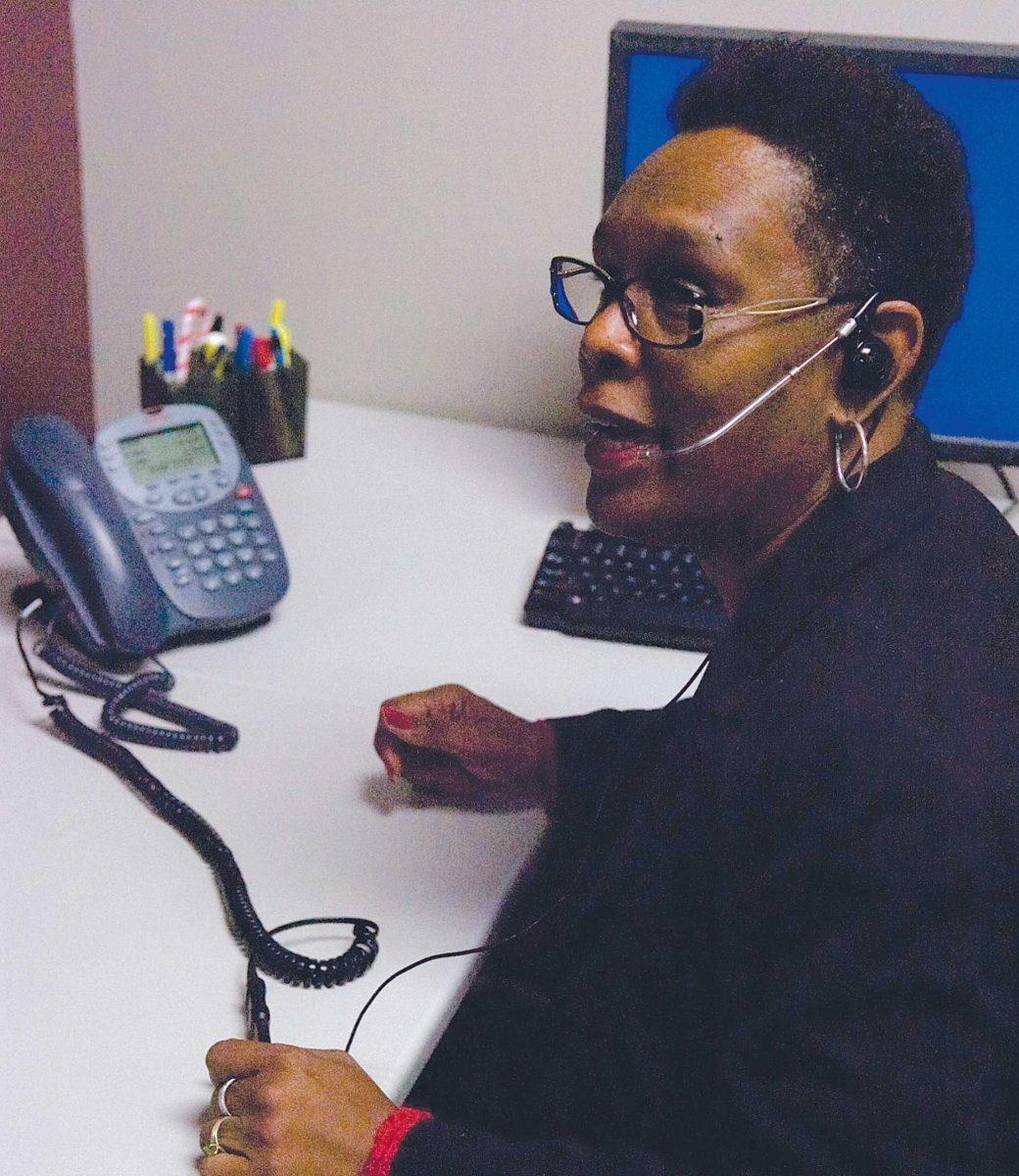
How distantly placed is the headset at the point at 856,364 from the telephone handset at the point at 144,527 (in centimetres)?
50

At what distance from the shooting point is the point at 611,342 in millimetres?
Answer: 817

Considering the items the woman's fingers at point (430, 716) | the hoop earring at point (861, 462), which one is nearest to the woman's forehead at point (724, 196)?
the hoop earring at point (861, 462)

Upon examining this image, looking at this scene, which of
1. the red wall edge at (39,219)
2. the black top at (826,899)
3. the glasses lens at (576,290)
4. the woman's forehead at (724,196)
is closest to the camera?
the black top at (826,899)

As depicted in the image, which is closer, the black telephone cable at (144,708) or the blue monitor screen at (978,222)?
the black telephone cable at (144,708)

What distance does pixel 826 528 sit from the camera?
77 centimetres

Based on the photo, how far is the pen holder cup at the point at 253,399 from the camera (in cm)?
138

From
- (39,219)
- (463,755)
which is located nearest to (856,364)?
(463,755)

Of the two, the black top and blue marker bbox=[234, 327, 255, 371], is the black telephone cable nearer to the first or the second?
the black top

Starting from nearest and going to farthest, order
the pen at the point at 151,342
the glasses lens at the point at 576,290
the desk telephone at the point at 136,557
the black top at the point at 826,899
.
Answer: the black top at the point at 826,899
the glasses lens at the point at 576,290
the desk telephone at the point at 136,557
the pen at the point at 151,342

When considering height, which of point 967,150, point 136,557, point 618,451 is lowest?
point 136,557

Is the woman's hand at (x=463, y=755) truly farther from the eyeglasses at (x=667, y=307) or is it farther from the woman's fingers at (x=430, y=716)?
the eyeglasses at (x=667, y=307)

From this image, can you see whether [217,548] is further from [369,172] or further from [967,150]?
[967,150]

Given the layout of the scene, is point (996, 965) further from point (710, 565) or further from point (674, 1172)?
point (710, 565)

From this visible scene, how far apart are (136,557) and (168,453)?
128 millimetres
